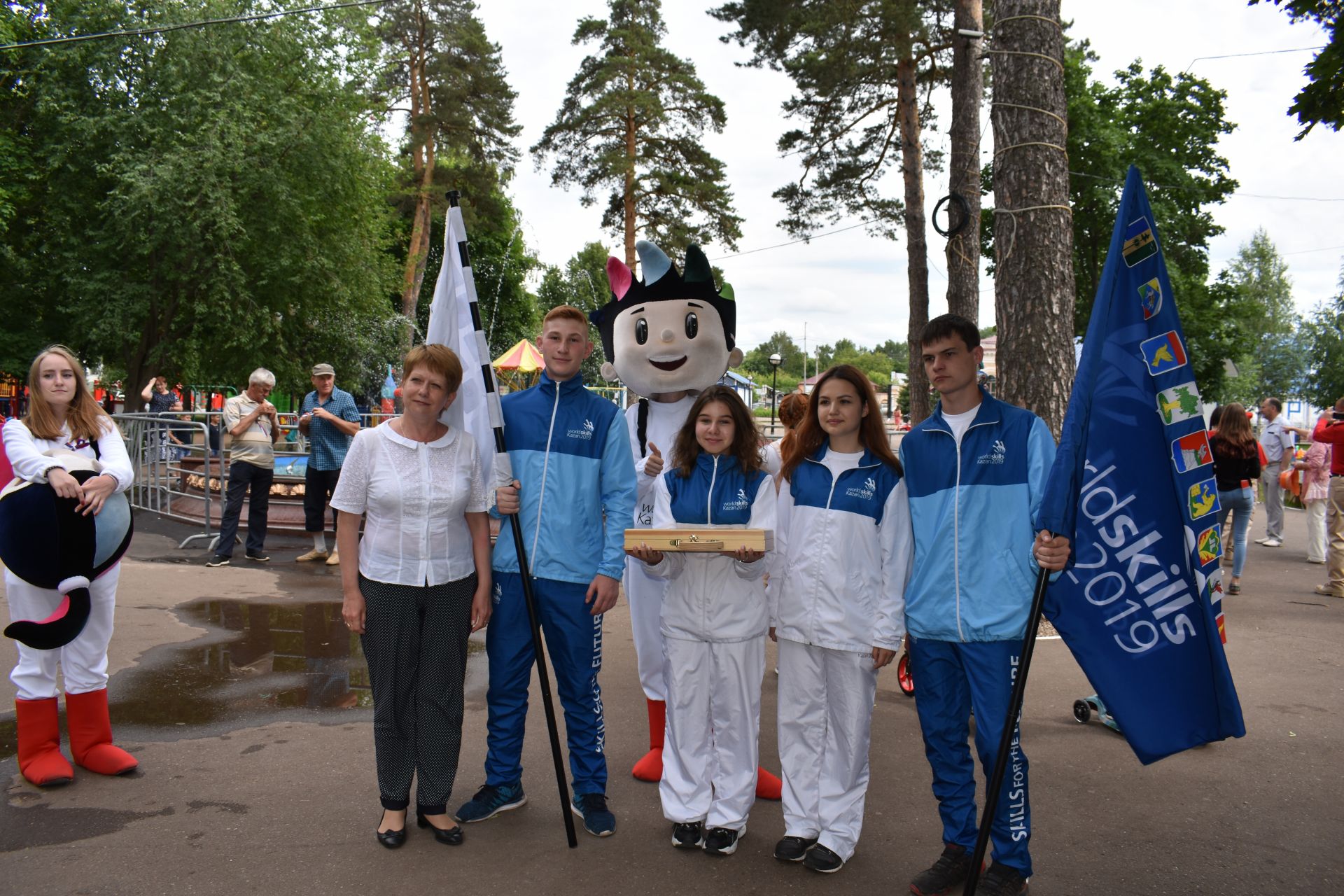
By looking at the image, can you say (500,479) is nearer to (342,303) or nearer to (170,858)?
(170,858)

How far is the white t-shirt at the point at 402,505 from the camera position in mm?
3707

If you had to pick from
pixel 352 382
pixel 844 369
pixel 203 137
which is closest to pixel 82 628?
pixel 844 369

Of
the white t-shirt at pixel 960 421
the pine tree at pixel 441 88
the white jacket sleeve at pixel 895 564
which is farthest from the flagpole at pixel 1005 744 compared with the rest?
the pine tree at pixel 441 88

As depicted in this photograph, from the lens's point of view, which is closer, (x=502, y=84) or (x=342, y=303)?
(x=342, y=303)

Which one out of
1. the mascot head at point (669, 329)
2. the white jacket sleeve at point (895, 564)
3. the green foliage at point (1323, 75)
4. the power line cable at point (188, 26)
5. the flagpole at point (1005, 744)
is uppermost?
the power line cable at point (188, 26)

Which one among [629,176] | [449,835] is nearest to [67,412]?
[449,835]

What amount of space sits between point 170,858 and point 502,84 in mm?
28123

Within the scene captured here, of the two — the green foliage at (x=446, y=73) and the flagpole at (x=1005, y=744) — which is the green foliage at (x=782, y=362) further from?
the flagpole at (x=1005, y=744)

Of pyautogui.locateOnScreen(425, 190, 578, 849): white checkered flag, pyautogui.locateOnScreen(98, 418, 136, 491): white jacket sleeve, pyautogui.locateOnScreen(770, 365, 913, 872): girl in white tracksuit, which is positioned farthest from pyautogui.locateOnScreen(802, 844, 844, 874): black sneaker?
pyautogui.locateOnScreen(98, 418, 136, 491): white jacket sleeve

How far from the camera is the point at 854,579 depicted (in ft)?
11.9

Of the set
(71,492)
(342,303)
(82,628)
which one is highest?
(342,303)

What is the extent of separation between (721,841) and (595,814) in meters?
0.54

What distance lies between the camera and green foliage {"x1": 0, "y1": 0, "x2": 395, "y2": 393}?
2155 centimetres

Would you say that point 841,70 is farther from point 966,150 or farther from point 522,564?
point 522,564
